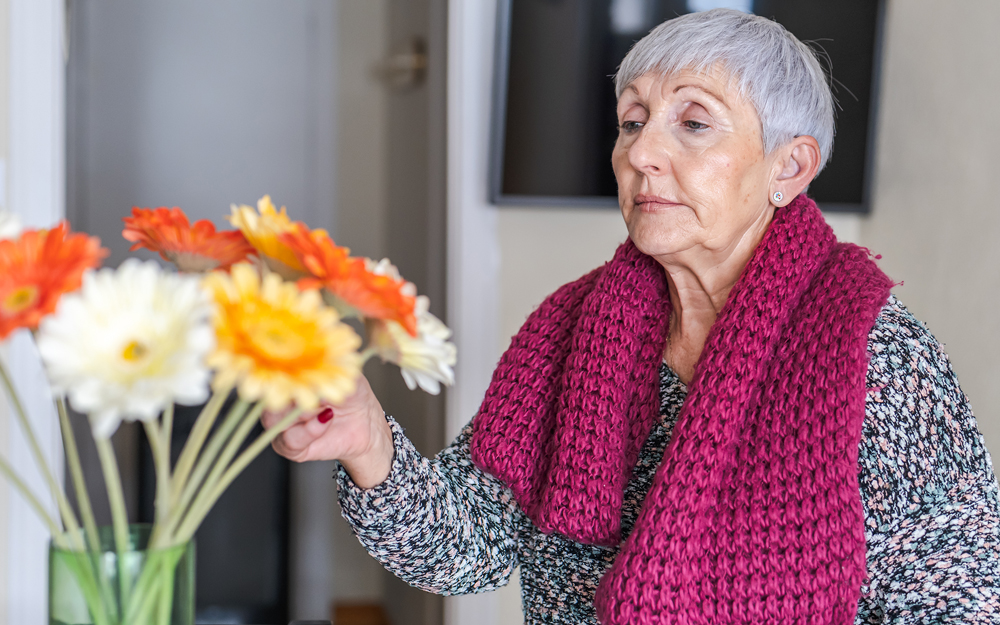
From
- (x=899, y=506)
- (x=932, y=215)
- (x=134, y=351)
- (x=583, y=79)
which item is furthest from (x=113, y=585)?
(x=932, y=215)

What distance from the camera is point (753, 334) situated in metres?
1.02

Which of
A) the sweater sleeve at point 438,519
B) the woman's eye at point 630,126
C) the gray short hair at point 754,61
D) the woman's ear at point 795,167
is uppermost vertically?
the gray short hair at point 754,61

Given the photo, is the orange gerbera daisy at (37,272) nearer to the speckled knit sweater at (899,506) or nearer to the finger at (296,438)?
the finger at (296,438)

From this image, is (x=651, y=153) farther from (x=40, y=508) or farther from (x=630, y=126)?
(x=40, y=508)

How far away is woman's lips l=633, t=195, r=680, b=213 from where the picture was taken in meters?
1.10

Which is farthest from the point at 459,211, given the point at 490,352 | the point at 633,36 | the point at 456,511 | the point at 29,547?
the point at 29,547

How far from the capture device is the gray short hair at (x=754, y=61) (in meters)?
1.07

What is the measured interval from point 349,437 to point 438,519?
0.27 metres

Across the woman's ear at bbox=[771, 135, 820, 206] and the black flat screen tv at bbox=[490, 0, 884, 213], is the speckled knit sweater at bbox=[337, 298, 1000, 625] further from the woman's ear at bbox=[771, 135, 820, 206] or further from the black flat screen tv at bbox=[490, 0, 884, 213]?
the black flat screen tv at bbox=[490, 0, 884, 213]

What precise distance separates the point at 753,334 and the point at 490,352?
0.98 metres

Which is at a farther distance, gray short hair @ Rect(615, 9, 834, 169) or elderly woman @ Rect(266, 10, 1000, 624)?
gray short hair @ Rect(615, 9, 834, 169)

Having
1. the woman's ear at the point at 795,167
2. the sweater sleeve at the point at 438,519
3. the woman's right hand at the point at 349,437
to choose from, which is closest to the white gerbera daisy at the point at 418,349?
the woman's right hand at the point at 349,437

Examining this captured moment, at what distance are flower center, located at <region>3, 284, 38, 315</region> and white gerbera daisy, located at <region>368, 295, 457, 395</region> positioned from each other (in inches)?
6.8

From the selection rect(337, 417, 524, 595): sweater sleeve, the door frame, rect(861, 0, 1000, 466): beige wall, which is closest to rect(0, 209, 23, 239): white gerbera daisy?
rect(337, 417, 524, 595): sweater sleeve
